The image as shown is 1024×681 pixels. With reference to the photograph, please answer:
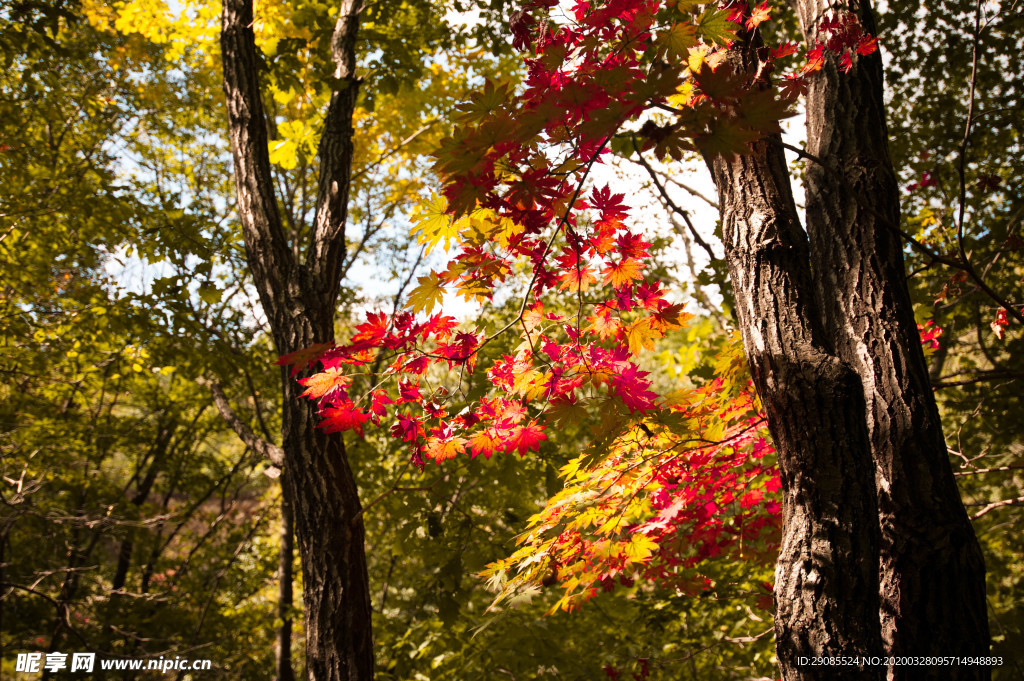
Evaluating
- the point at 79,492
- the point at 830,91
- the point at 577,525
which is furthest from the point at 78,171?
the point at 830,91

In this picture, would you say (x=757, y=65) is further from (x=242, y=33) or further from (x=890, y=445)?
(x=242, y=33)

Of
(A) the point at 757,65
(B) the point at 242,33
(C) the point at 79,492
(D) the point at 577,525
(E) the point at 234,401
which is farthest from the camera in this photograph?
(C) the point at 79,492

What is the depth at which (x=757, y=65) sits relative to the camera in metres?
1.85

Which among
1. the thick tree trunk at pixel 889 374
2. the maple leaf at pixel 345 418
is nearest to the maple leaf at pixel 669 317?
the thick tree trunk at pixel 889 374

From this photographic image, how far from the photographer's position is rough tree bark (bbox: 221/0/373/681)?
7.74ft

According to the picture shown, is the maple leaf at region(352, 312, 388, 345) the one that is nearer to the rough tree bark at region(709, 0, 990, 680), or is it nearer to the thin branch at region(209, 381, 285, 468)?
the thin branch at region(209, 381, 285, 468)

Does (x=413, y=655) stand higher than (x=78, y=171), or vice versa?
(x=78, y=171)

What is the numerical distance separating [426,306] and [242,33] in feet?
6.47

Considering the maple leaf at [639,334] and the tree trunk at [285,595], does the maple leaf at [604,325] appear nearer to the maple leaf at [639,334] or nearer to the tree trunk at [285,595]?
the maple leaf at [639,334]

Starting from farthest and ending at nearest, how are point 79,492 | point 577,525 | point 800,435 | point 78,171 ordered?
point 79,492
point 78,171
point 577,525
point 800,435

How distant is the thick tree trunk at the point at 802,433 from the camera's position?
140 cm

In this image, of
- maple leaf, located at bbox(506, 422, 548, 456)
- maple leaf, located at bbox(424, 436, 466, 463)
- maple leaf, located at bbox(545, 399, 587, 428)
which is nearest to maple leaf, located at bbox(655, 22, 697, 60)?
maple leaf, located at bbox(545, 399, 587, 428)

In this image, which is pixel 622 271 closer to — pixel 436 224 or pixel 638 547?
Result: pixel 436 224

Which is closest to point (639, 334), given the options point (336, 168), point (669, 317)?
point (669, 317)
